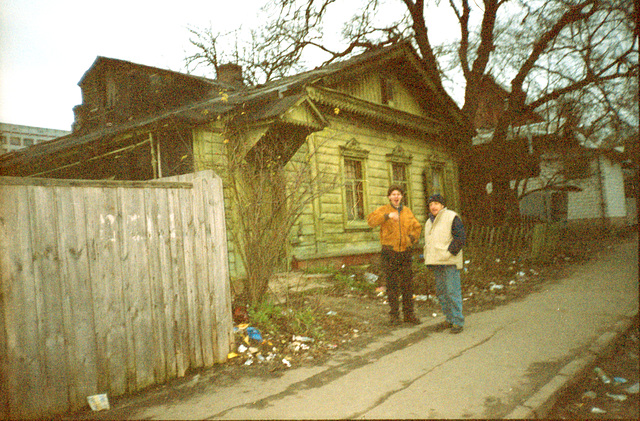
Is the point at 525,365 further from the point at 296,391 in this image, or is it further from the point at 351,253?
the point at 351,253

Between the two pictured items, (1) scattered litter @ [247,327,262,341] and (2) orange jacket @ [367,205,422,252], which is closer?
(1) scattered litter @ [247,327,262,341]

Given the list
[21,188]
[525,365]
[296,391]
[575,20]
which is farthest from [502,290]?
[575,20]

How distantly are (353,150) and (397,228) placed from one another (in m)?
6.52

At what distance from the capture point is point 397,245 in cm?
640

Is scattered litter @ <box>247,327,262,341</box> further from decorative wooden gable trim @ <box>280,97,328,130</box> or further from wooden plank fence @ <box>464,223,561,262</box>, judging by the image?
wooden plank fence @ <box>464,223,561,262</box>

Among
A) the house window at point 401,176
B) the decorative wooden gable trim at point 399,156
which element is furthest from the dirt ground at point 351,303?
the decorative wooden gable trim at point 399,156

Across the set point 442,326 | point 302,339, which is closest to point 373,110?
point 442,326

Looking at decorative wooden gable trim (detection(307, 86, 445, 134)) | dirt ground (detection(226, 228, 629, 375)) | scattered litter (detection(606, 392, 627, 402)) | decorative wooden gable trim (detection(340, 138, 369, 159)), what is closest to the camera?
scattered litter (detection(606, 392, 627, 402))

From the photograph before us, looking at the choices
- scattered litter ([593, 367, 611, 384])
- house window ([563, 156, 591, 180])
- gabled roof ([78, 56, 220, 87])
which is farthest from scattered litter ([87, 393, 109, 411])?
house window ([563, 156, 591, 180])

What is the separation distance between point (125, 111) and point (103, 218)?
12634mm

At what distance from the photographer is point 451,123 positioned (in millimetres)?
17031

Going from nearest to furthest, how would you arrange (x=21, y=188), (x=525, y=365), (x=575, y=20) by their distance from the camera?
(x=21, y=188), (x=525, y=365), (x=575, y=20)

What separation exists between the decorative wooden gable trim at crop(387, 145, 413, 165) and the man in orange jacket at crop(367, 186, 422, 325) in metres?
7.73

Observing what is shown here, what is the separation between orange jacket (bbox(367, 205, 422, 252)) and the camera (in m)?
6.39
